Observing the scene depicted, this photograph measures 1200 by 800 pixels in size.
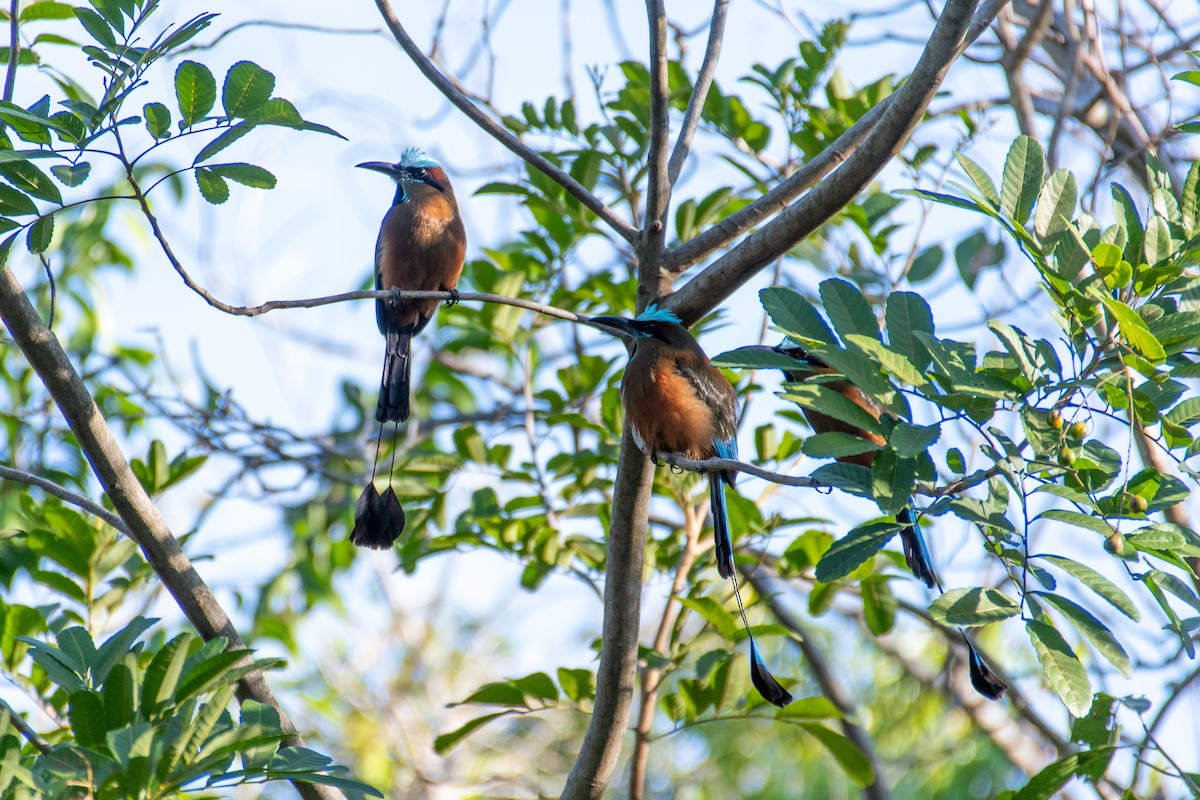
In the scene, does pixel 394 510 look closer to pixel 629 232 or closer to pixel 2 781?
pixel 629 232

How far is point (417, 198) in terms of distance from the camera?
4641 millimetres

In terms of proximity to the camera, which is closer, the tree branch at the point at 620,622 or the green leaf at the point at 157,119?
the green leaf at the point at 157,119

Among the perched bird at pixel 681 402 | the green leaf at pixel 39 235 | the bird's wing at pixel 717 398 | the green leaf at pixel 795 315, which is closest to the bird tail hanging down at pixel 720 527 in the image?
the perched bird at pixel 681 402

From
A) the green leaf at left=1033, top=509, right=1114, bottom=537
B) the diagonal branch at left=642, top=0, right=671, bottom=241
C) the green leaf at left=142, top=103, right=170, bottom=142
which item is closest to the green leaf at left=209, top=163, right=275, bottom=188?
the green leaf at left=142, top=103, right=170, bottom=142

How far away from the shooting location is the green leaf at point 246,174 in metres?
2.54

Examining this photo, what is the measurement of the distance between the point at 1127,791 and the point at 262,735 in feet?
5.94

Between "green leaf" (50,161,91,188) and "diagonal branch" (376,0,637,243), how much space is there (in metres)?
1.06

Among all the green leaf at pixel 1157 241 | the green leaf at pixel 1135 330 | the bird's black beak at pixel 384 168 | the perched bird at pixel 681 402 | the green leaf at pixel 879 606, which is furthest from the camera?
the bird's black beak at pixel 384 168

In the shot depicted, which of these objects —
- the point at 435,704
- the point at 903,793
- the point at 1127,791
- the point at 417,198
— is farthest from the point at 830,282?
the point at 435,704

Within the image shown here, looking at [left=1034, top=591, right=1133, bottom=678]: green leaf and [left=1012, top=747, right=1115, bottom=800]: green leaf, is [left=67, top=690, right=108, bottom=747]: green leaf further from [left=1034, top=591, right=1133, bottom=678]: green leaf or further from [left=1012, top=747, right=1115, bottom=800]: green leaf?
[left=1012, top=747, right=1115, bottom=800]: green leaf

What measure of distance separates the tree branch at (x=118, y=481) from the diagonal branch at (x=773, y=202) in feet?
4.70

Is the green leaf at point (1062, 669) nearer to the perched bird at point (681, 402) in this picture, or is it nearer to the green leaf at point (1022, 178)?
the green leaf at point (1022, 178)

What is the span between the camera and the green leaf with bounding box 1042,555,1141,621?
82.3 inches

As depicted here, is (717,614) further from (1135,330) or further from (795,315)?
(1135,330)
